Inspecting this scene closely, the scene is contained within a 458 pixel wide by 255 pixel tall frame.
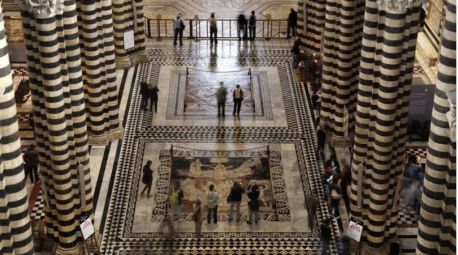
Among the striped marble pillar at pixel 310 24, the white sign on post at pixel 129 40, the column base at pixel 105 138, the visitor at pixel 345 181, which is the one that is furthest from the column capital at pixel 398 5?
the white sign on post at pixel 129 40

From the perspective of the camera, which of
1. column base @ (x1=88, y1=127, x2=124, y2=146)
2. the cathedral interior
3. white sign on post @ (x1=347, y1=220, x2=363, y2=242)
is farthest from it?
column base @ (x1=88, y1=127, x2=124, y2=146)

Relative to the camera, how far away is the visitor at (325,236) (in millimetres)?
16656

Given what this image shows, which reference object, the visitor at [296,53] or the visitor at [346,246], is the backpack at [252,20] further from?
the visitor at [346,246]

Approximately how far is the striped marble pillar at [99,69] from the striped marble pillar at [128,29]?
3.01 metres

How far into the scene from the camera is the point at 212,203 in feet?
57.7

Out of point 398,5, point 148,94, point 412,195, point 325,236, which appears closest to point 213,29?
point 148,94

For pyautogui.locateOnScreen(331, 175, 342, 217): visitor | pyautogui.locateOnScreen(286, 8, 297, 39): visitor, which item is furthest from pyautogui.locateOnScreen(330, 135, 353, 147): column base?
pyautogui.locateOnScreen(286, 8, 297, 39): visitor

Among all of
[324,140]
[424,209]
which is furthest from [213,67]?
[424,209]

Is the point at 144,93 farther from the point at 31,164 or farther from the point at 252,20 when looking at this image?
the point at 252,20

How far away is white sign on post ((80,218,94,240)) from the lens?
51.6 ft

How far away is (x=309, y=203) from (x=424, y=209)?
21.5ft

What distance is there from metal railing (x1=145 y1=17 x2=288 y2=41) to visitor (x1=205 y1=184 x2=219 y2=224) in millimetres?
10320

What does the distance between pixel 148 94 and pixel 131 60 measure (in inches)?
124

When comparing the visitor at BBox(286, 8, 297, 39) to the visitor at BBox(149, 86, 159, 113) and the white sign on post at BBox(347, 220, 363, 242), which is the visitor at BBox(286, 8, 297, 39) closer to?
the visitor at BBox(149, 86, 159, 113)
